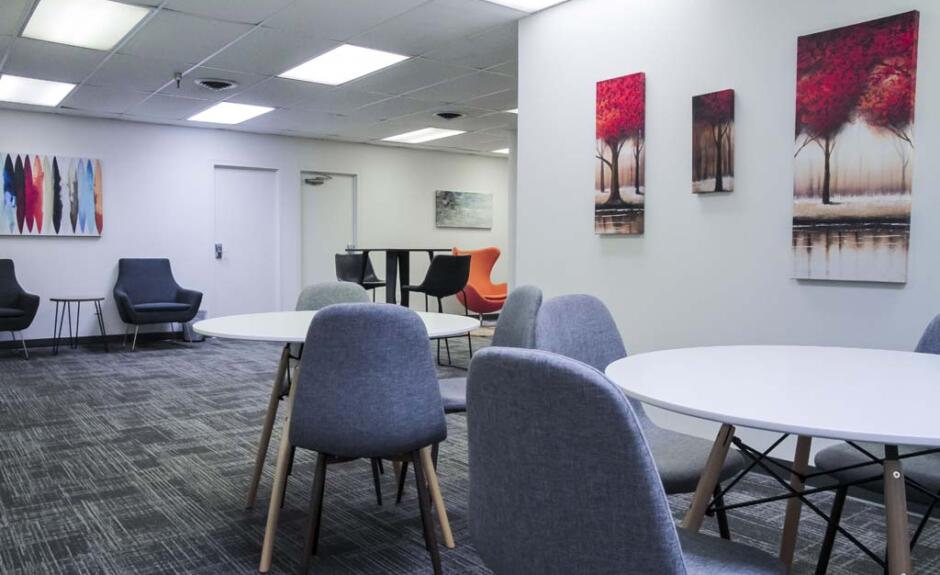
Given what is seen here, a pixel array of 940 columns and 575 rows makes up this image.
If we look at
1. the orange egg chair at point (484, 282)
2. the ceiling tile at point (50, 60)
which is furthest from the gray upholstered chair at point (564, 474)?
the orange egg chair at point (484, 282)

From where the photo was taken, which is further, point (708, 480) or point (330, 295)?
point (330, 295)

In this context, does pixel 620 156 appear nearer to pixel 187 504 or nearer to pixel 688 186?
pixel 688 186

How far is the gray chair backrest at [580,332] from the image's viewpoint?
1.92m

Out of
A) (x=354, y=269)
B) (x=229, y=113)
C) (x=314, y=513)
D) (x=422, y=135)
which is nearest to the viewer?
(x=314, y=513)

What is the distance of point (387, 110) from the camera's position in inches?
262

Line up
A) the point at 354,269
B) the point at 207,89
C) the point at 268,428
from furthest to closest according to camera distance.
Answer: the point at 354,269
the point at 207,89
the point at 268,428

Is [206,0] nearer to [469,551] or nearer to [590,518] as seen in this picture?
[469,551]

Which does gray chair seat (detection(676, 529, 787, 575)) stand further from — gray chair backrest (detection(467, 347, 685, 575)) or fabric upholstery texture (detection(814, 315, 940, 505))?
fabric upholstery texture (detection(814, 315, 940, 505))

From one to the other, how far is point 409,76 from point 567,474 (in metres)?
4.85

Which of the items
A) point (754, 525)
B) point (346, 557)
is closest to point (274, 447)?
point (346, 557)

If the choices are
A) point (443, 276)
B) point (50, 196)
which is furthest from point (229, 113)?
point (443, 276)

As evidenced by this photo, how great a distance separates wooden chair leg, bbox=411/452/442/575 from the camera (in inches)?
80.0

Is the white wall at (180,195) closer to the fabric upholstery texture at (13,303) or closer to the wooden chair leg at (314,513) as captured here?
the fabric upholstery texture at (13,303)

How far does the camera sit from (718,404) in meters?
1.20
